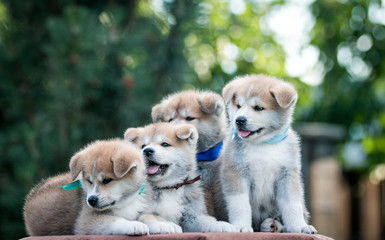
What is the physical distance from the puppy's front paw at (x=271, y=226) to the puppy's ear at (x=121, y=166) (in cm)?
93

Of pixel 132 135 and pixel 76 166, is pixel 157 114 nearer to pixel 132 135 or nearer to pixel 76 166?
pixel 132 135

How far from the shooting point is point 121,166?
299 cm

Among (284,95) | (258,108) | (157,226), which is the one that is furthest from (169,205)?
(284,95)

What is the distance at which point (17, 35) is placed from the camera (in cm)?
614

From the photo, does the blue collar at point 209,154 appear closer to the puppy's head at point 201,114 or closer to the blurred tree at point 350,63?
the puppy's head at point 201,114

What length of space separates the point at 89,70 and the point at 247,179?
249 cm

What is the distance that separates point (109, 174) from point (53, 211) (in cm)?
59

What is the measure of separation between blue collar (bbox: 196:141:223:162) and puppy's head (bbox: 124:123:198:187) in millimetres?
302

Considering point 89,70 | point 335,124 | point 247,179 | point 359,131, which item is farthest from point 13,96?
point 359,131

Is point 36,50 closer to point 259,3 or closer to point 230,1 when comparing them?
point 230,1

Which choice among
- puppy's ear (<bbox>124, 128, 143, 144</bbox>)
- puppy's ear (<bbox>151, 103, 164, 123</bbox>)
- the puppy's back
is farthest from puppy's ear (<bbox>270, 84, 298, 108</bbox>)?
the puppy's back

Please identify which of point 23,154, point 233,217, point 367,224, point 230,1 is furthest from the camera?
point 367,224

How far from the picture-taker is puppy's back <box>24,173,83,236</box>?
3312mm

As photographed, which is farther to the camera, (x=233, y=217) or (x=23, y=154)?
(x=23, y=154)
